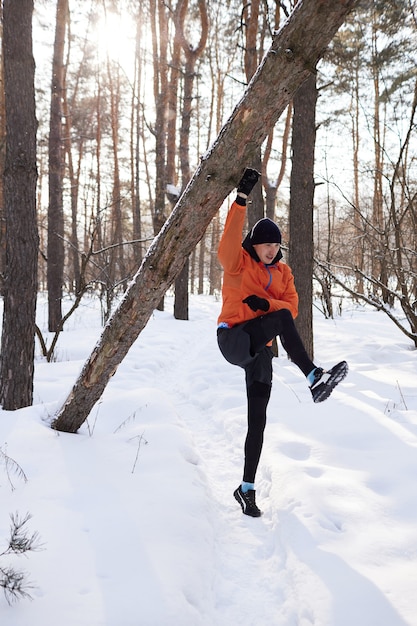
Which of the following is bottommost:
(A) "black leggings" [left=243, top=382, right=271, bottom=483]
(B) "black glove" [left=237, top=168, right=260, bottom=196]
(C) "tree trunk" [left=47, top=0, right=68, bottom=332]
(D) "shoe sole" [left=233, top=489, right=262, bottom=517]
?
(D) "shoe sole" [left=233, top=489, right=262, bottom=517]

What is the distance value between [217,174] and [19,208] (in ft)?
7.63

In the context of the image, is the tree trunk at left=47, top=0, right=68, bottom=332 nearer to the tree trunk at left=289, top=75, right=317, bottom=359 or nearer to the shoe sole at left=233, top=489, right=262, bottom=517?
the tree trunk at left=289, top=75, right=317, bottom=359

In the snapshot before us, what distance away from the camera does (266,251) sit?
2.55 metres

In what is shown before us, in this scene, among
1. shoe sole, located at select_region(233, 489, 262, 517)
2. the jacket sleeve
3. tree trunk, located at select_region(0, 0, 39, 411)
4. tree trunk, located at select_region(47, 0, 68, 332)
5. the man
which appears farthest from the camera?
tree trunk, located at select_region(47, 0, 68, 332)

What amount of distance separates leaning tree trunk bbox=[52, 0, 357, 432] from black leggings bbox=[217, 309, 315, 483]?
537 millimetres

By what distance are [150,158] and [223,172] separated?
2006cm

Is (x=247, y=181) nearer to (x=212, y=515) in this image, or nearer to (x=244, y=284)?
(x=244, y=284)

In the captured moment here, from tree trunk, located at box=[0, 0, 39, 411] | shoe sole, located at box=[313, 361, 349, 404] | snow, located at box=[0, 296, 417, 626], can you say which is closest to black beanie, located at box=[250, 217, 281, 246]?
A: shoe sole, located at box=[313, 361, 349, 404]

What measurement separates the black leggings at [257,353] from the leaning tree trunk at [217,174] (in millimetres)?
537

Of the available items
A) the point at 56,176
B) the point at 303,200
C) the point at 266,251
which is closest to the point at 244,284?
the point at 266,251

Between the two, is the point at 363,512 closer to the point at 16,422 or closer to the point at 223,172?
the point at 223,172

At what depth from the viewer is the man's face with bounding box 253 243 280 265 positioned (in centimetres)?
254

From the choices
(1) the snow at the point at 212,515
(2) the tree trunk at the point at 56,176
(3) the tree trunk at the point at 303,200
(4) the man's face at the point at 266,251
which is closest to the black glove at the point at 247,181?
(4) the man's face at the point at 266,251

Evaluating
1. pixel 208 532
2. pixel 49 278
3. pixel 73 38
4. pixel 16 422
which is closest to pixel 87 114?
pixel 73 38
